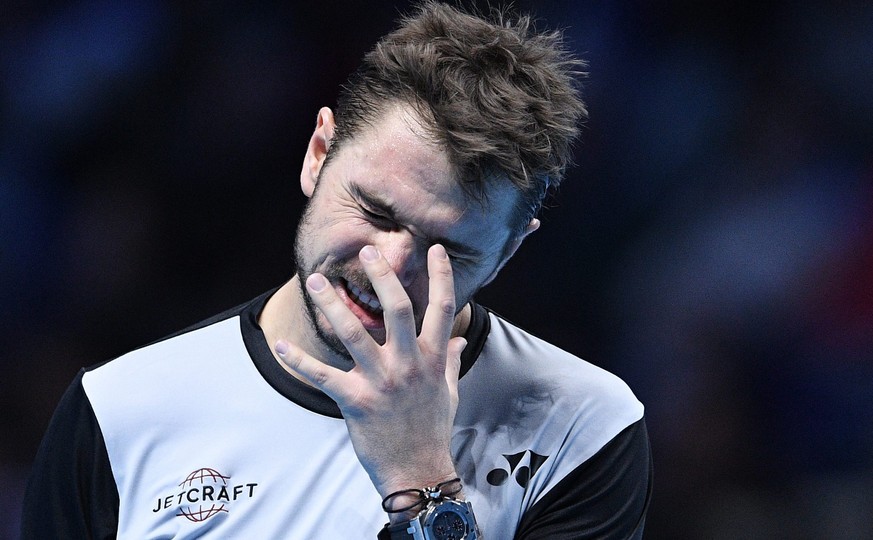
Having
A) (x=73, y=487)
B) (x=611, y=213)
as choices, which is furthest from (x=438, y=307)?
(x=611, y=213)

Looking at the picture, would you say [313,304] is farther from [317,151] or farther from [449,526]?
[449,526]

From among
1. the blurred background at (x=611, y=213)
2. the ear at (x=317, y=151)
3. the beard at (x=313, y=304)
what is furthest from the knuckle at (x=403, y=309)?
the blurred background at (x=611, y=213)

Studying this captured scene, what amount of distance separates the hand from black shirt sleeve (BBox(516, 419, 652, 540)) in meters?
0.32

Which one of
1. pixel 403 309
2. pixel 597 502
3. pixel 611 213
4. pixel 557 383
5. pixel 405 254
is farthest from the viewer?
pixel 611 213

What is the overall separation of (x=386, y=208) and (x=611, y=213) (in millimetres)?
2567

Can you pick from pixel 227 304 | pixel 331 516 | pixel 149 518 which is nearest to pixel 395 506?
pixel 331 516

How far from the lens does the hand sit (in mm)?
1764

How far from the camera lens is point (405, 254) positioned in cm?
192

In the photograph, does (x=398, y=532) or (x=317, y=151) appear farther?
(x=317, y=151)

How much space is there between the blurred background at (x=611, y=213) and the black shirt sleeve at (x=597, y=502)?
7.01 ft

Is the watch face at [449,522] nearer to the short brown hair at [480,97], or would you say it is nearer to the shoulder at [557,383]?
the shoulder at [557,383]

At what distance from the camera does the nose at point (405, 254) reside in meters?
1.91

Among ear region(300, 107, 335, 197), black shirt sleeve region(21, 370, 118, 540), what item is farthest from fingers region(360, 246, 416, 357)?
black shirt sleeve region(21, 370, 118, 540)

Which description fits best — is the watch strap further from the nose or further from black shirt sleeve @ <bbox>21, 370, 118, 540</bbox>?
black shirt sleeve @ <bbox>21, 370, 118, 540</bbox>
